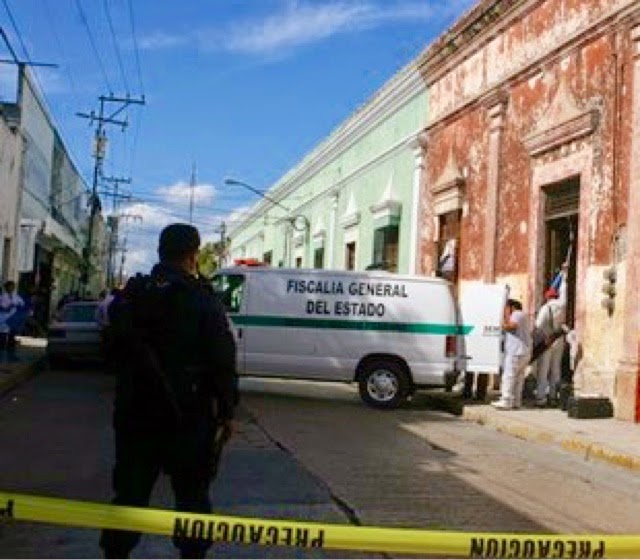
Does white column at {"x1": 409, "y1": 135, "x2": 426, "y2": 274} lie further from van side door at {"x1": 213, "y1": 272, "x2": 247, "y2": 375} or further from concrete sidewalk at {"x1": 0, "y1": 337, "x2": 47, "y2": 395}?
van side door at {"x1": 213, "y1": 272, "x2": 247, "y2": 375}

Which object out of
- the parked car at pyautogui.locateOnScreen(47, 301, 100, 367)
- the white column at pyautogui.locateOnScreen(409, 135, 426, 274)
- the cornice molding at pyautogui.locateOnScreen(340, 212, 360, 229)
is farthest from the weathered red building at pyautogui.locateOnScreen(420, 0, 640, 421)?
the parked car at pyautogui.locateOnScreen(47, 301, 100, 367)

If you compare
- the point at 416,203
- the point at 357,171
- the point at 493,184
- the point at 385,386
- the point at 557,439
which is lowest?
the point at 557,439

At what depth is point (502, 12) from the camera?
860 inches

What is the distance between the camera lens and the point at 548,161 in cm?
1934

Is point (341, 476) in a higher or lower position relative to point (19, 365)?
lower

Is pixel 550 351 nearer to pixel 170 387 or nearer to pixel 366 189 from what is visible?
pixel 170 387

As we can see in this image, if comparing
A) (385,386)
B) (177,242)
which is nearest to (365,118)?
(385,386)

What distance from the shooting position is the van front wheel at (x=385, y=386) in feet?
57.7

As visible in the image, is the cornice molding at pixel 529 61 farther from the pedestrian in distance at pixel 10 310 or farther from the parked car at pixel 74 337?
the pedestrian in distance at pixel 10 310

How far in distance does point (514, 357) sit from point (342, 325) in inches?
111

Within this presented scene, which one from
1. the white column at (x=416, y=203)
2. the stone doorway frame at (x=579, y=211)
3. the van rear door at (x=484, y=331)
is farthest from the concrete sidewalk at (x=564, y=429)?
the white column at (x=416, y=203)

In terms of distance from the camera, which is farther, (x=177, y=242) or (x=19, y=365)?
(x=19, y=365)

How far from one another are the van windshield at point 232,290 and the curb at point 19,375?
3.68 m

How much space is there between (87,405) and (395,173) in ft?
51.4
